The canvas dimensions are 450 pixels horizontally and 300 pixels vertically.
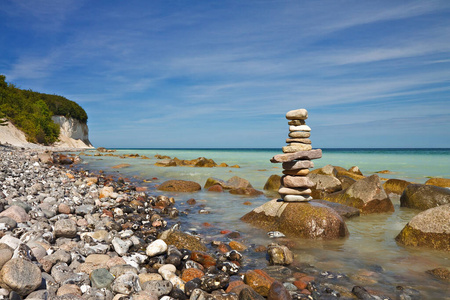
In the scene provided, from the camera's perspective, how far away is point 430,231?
6945mm

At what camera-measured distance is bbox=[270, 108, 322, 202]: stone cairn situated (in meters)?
8.62

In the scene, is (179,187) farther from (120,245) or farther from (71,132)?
(71,132)

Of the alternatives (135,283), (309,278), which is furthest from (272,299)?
(135,283)

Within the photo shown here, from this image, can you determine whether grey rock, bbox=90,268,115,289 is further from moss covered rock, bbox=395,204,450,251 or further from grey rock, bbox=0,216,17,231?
moss covered rock, bbox=395,204,450,251

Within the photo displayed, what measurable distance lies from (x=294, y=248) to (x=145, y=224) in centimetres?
418

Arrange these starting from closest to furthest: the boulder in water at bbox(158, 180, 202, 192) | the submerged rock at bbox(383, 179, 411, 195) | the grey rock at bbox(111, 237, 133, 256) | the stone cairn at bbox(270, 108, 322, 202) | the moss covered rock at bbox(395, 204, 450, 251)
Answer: the grey rock at bbox(111, 237, 133, 256) → the moss covered rock at bbox(395, 204, 450, 251) → the stone cairn at bbox(270, 108, 322, 202) → the submerged rock at bbox(383, 179, 411, 195) → the boulder in water at bbox(158, 180, 202, 192)

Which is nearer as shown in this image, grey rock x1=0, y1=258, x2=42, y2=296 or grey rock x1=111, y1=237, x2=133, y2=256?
grey rock x1=0, y1=258, x2=42, y2=296

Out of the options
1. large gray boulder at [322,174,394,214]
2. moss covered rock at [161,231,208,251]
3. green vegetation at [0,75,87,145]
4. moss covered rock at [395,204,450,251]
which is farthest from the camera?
green vegetation at [0,75,87,145]

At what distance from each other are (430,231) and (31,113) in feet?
268

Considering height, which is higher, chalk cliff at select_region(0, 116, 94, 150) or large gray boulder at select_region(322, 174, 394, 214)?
chalk cliff at select_region(0, 116, 94, 150)

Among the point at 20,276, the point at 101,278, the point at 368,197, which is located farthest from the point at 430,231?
the point at 20,276

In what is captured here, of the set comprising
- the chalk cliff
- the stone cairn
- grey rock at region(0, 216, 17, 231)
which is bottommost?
grey rock at region(0, 216, 17, 231)

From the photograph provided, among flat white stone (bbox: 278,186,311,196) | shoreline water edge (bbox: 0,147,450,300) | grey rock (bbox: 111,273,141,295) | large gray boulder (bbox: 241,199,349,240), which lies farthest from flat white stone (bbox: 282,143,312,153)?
grey rock (bbox: 111,273,141,295)

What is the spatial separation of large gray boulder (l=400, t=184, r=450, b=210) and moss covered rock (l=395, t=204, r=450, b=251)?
4.69 metres
